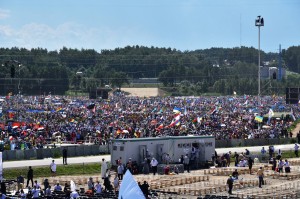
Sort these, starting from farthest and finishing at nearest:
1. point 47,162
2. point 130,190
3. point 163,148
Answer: point 47,162, point 163,148, point 130,190

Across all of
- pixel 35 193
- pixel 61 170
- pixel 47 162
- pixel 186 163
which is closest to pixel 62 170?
pixel 61 170

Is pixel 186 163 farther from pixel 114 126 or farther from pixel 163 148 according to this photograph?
pixel 114 126

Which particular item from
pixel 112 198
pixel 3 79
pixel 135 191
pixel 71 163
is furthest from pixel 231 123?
pixel 3 79

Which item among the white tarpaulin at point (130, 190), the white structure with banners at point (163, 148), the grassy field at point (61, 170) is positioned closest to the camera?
the white tarpaulin at point (130, 190)

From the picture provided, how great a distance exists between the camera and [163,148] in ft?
164

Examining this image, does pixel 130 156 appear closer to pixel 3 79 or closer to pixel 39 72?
pixel 3 79

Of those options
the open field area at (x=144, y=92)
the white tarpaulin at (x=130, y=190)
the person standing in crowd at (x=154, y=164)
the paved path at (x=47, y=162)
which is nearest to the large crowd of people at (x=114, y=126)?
the paved path at (x=47, y=162)

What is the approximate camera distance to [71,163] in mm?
52656

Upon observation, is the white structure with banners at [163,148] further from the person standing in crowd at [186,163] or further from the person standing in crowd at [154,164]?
the person standing in crowd at [154,164]

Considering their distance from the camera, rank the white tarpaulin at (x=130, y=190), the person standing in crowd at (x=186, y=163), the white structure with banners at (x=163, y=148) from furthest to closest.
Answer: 1. the person standing in crowd at (x=186, y=163)
2. the white structure with banners at (x=163, y=148)
3. the white tarpaulin at (x=130, y=190)

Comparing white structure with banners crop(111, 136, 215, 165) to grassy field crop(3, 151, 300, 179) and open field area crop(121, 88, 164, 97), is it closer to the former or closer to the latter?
grassy field crop(3, 151, 300, 179)

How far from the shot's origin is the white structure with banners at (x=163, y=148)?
48062mm

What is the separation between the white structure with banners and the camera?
48.1 m

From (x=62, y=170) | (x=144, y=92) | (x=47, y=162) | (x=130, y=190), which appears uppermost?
(x=144, y=92)
